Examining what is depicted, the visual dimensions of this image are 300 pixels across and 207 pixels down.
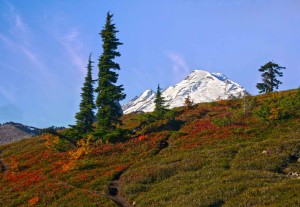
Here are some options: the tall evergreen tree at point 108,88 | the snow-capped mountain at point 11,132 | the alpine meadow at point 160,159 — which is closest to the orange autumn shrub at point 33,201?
the alpine meadow at point 160,159

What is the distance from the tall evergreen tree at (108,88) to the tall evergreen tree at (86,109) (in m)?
3.50

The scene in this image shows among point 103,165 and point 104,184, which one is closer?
point 104,184

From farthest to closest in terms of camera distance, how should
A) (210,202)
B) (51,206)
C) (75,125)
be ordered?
(75,125) < (51,206) < (210,202)

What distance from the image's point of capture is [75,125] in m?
52.8

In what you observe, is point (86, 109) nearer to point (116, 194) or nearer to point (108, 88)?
point (108, 88)

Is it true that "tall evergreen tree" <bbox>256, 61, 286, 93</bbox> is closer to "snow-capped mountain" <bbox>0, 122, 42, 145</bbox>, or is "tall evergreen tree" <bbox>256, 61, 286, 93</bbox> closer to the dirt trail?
the dirt trail

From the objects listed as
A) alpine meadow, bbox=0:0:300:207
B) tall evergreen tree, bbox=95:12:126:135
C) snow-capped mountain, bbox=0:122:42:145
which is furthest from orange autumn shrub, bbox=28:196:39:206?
snow-capped mountain, bbox=0:122:42:145

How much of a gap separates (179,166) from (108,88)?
22107 millimetres

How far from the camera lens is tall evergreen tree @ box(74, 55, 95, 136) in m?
52.7

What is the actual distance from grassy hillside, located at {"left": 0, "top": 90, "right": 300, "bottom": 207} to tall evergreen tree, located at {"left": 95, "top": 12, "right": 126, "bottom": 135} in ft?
13.1

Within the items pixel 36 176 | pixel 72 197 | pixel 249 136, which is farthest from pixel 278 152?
pixel 36 176

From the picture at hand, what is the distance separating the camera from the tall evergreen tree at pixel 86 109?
52.7m

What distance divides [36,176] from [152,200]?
17.4 metres

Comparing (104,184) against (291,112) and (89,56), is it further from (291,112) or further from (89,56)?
(89,56)
